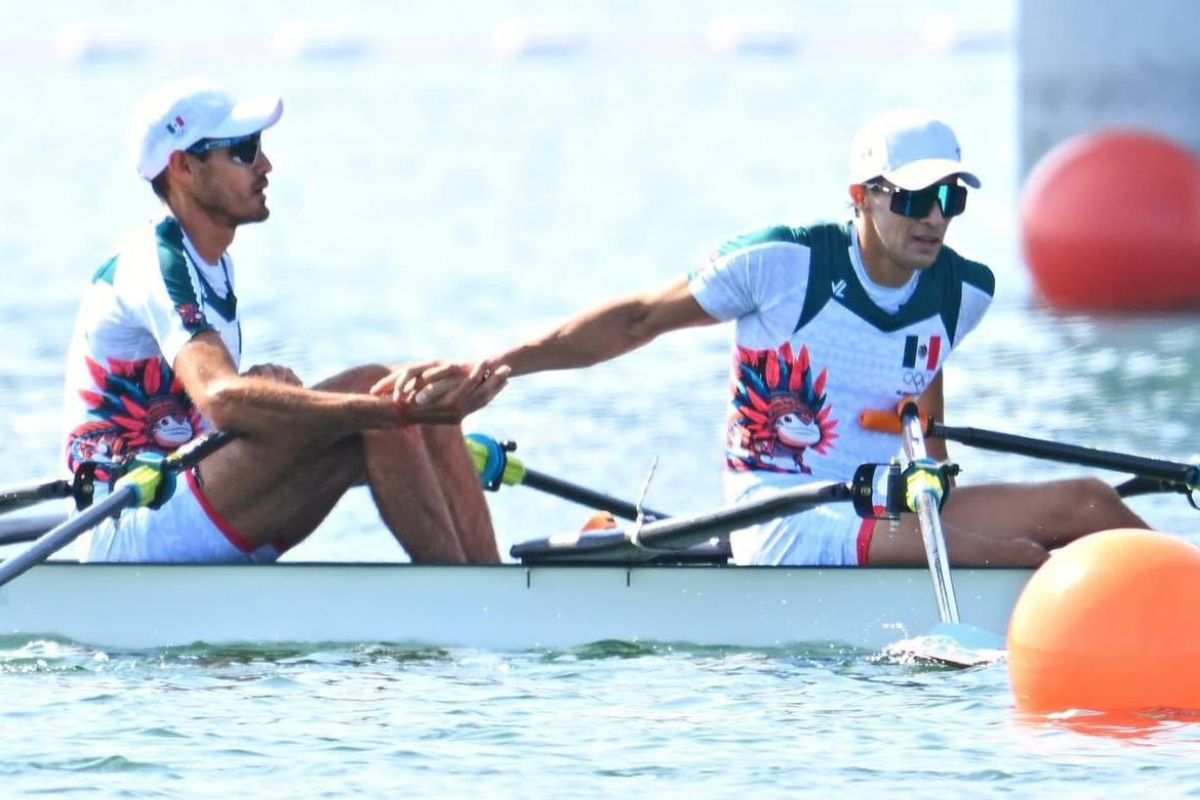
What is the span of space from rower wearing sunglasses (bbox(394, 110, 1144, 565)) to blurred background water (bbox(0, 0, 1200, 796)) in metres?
0.50

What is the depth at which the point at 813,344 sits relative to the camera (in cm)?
812

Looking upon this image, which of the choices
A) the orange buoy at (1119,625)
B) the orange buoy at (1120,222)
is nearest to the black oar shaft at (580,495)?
the orange buoy at (1119,625)

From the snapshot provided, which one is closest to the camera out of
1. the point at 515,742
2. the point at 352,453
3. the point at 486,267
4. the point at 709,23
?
the point at 515,742

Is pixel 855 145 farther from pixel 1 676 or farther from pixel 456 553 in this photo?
pixel 1 676

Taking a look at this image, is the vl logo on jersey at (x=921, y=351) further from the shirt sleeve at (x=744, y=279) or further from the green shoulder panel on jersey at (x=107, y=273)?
the green shoulder panel on jersey at (x=107, y=273)

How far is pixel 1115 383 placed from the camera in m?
17.0

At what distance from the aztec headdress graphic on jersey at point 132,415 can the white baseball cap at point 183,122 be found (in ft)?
2.15

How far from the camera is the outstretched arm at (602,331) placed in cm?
820

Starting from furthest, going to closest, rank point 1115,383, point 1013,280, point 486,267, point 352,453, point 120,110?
point 120,110 < point 486,267 < point 1013,280 < point 1115,383 < point 352,453

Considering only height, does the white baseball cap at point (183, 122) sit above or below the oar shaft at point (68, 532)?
above

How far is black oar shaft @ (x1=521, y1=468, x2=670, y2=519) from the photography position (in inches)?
377

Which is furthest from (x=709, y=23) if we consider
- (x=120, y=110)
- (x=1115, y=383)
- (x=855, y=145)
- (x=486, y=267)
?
(x=855, y=145)

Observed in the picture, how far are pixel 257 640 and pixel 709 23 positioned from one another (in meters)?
A: 65.3

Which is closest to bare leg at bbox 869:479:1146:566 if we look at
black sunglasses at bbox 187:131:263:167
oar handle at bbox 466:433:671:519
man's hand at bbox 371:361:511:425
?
oar handle at bbox 466:433:671:519
